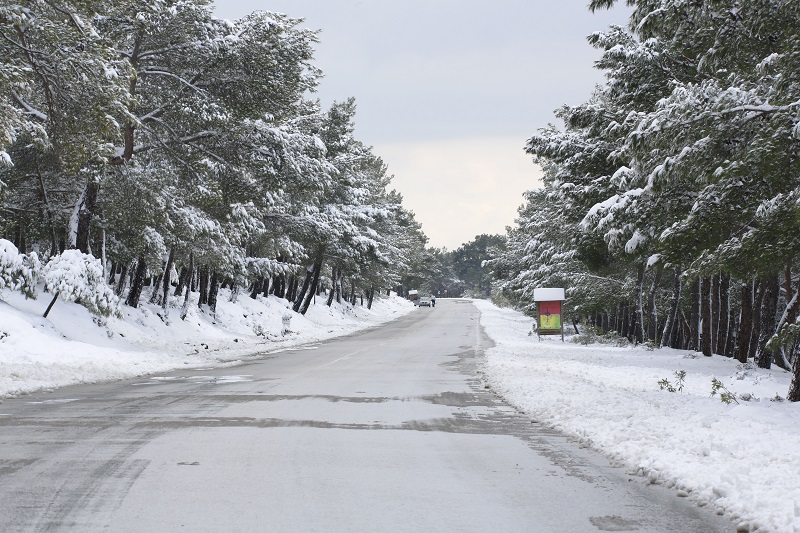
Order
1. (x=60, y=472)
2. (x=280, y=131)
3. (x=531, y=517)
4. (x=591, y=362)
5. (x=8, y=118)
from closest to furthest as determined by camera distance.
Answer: (x=531, y=517) < (x=60, y=472) < (x=8, y=118) < (x=591, y=362) < (x=280, y=131)

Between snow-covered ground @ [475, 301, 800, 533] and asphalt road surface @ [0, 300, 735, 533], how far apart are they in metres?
0.28

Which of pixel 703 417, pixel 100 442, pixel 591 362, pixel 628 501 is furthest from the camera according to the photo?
pixel 591 362

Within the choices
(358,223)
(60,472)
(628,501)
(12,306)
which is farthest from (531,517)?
(358,223)

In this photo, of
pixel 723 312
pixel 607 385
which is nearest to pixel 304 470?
pixel 607 385

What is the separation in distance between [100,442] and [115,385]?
7.10 m

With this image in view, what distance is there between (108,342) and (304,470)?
17085 mm

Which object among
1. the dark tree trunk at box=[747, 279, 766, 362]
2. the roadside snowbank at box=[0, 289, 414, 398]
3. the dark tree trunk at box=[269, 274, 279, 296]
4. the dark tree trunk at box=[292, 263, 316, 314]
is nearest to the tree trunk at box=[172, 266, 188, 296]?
the roadside snowbank at box=[0, 289, 414, 398]

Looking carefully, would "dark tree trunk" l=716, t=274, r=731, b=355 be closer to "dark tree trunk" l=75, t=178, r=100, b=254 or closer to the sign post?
the sign post

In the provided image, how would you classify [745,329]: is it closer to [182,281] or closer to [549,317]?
[549,317]

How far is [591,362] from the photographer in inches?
862

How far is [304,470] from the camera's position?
21.5ft

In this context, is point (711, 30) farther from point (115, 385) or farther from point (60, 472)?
point (115, 385)

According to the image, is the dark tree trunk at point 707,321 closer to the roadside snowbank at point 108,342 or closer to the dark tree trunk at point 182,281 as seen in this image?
the roadside snowbank at point 108,342

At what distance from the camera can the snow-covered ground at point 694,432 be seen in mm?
5527
